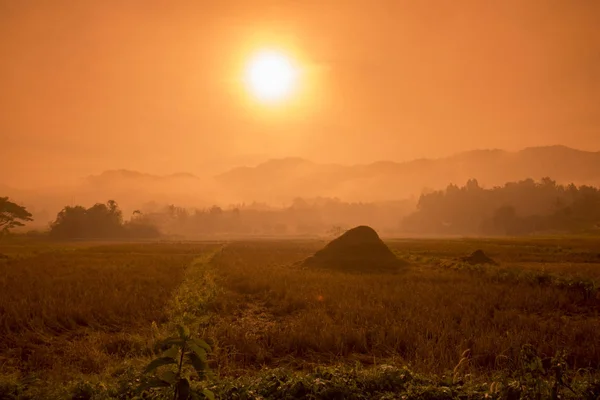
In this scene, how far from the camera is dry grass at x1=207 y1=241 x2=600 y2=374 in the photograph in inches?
327

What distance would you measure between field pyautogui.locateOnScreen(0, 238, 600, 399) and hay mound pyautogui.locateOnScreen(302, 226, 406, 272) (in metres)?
9.44

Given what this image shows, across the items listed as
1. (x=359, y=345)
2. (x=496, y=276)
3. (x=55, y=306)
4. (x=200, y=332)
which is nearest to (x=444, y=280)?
(x=496, y=276)

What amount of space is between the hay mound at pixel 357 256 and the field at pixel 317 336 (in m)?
9.44

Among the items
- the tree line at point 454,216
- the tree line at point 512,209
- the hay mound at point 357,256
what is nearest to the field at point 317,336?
the hay mound at point 357,256

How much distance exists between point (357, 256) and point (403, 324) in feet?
69.0

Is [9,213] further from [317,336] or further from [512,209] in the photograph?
[512,209]

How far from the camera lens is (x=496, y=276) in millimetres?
21141

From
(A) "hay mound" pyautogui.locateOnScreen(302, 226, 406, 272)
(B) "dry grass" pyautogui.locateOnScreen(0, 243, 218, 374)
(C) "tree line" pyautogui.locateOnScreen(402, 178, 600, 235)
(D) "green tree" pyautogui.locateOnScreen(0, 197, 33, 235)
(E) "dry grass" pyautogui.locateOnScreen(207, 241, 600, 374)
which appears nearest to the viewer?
(B) "dry grass" pyautogui.locateOnScreen(0, 243, 218, 374)

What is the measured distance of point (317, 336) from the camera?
9367mm

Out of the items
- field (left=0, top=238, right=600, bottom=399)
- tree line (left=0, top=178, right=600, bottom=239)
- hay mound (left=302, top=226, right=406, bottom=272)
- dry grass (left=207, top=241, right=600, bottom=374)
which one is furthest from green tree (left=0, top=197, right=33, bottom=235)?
dry grass (left=207, top=241, right=600, bottom=374)

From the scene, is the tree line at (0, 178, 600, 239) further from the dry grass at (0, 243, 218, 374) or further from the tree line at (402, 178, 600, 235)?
the dry grass at (0, 243, 218, 374)

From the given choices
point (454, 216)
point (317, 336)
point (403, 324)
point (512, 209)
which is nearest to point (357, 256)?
point (403, 324)

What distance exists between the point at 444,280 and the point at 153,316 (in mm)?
15718

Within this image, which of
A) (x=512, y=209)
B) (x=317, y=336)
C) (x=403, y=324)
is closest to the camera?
(x=317, y=336)
